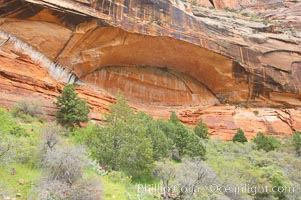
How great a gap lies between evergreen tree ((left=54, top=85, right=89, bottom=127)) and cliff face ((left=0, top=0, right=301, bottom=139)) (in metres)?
1.87

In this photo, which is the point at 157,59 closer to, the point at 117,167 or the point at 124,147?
the point at 124,147

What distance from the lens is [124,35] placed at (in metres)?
20.2

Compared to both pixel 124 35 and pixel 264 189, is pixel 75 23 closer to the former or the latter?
pixel 124 35

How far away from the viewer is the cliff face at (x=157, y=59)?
57.4ft

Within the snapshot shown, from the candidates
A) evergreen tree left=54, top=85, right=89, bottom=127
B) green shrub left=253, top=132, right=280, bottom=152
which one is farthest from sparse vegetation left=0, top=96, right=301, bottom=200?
green shrub left=253, top=132, right=280, bottom=152

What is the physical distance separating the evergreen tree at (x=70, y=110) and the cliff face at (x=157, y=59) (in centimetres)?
187

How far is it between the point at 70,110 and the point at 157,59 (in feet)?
34.8

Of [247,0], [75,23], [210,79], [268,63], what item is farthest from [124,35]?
[247,0]

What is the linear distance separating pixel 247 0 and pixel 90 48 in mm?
34168

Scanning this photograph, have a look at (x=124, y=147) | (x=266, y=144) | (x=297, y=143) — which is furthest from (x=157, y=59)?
(x=124, y=147)

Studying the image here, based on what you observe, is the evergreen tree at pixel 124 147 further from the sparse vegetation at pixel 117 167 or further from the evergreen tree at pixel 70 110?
the evergreen tree at pixel 70 110

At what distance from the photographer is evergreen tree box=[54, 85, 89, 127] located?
15.2 metres

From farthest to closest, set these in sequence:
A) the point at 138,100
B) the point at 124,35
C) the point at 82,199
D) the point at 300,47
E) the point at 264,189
→ the point at 300,47
the point at 138,100
the point at 124,35
the point at 264,189
the point at 82,199

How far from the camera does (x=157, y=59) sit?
78.8 feet
